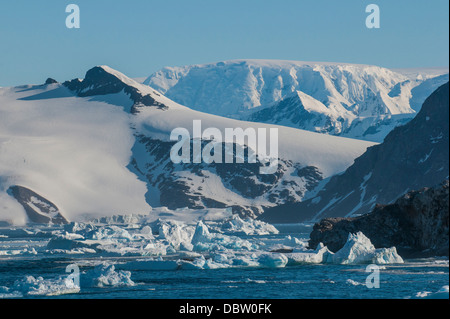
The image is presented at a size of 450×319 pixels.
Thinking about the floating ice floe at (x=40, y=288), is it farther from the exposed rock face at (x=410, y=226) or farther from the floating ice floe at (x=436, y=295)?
the exposed rock face at (x=410, y=226)

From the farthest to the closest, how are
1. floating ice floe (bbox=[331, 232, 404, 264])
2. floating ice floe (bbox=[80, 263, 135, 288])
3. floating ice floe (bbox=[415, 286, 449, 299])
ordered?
floating ice floe (bbox=[331, 232, 404, 264]) → floating ice floe (bbox=[80, 263, 135, 288]) → floating ice floe (bbox=[415, 286, 449, 299])

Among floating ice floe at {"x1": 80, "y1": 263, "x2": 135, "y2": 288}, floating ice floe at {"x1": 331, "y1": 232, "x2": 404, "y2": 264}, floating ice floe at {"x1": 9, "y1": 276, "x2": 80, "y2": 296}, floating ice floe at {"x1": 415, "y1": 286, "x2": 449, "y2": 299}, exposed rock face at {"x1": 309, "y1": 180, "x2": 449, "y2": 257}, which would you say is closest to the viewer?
floating ice floe at {"x1": 415, "y1": 286, "x2": 449, "y2": 299}

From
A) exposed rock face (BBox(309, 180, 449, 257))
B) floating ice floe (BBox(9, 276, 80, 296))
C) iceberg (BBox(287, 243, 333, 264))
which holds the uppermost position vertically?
exposed rock face (BBox(309, 180, 449, 257))

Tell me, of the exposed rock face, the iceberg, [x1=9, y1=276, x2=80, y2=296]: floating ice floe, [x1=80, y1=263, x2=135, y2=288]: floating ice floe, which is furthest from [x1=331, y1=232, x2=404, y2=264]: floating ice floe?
[x1=9, y1=276, x2=80, y2=296]: floating ice floe

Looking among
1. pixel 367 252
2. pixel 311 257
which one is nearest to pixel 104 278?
pixel 311 257

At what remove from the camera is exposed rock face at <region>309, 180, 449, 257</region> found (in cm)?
9606

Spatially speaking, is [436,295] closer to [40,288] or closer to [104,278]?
[104,278]

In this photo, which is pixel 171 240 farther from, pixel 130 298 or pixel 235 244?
pixel 130 298

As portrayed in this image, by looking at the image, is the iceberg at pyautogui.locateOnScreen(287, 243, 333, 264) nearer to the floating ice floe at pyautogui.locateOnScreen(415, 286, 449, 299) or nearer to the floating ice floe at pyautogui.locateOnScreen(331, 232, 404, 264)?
the floating ice floe at pyautogui.locateOnScreen(331, 232, 404, 264)

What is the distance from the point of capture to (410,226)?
343 ft

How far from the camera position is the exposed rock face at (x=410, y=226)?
96.1 metres

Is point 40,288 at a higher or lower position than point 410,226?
lower

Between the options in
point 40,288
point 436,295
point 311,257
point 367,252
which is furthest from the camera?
point 311,257
